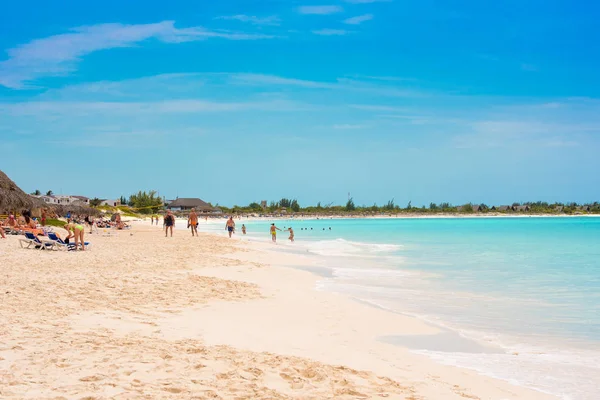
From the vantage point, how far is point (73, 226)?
1540 centimetres

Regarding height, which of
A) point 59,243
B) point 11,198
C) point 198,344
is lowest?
point 198,344

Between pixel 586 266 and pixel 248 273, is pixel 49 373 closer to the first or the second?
pixel 248 273

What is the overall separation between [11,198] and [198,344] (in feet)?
78.3

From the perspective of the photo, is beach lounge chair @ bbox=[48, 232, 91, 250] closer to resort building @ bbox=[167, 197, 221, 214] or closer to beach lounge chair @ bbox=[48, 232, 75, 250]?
beach lounge chair @ bbox=[48, 232, 75, 250]

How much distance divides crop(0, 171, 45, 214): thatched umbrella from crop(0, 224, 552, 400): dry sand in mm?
16914

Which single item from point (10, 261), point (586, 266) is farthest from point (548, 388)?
point (586, 266)

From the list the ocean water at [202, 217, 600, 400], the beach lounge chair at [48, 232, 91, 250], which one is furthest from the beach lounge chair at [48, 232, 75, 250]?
the ocean water at [202, 217, 600, 400]

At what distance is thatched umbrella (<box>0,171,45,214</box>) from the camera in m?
25.4

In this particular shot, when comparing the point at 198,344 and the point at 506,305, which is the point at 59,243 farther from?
the point at 506,305

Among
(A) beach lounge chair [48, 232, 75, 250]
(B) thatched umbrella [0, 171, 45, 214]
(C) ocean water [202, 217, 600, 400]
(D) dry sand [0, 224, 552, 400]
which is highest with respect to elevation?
(B) thatched umbrella [0, 171, 45, 214]

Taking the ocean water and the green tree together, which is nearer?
the ocean water

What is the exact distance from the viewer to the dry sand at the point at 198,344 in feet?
13.8

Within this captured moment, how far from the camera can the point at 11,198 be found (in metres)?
25.8

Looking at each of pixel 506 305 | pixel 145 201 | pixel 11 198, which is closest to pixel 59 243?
pixel 506 305
